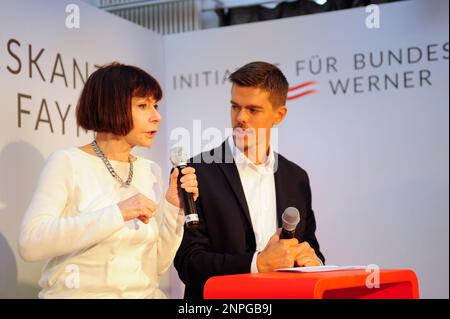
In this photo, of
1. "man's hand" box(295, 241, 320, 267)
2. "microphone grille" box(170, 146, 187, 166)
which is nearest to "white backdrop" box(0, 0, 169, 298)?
"microphone grille" box(170, 146, 187, 166)

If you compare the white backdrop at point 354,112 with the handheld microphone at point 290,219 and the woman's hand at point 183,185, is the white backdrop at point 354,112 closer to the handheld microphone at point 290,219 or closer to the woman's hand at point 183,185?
the woman's hand at point 183,185

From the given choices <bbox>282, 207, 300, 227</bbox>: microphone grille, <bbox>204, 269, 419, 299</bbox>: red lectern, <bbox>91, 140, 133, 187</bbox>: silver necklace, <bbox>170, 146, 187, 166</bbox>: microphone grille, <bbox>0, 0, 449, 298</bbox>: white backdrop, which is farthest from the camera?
<bbox>0, 0, 449, 298</bbox>: white backdrop

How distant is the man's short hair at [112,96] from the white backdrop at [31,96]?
657 mm

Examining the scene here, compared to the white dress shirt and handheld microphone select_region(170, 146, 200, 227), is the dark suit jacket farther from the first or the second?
handheld microphone select_region(170, 146, 200, 227)

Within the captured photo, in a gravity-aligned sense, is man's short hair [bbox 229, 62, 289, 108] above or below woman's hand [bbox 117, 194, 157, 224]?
above

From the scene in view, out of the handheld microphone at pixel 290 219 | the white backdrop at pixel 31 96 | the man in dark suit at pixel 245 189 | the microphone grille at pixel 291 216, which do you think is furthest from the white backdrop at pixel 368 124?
the microphone grille at pixel 291 216

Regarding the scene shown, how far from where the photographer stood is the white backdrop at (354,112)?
3.99 meters

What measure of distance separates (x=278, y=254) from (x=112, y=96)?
0.79 meters

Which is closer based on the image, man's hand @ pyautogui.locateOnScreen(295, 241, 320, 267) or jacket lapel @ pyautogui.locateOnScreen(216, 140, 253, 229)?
man's hand @ pyautogui.locateOnScreen(295, 241, 320, 267)

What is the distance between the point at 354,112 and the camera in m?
4.16

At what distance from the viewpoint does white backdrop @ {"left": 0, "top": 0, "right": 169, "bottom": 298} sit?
3.06 m

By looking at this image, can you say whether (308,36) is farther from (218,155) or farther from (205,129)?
(218,155)

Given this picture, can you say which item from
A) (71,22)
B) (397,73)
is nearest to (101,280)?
(71,22)

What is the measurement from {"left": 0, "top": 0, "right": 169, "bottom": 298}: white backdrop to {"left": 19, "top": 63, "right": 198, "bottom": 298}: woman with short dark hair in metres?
0.61
